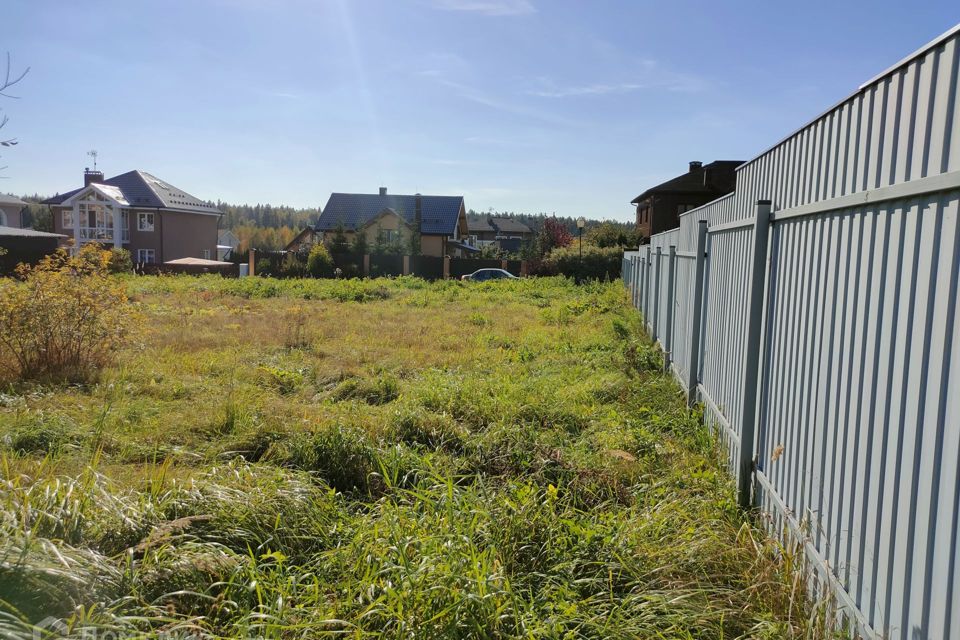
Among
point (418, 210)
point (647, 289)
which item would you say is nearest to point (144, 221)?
point (418, 210)

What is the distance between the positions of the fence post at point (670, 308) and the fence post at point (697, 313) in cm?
184

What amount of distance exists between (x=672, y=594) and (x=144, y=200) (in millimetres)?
44321

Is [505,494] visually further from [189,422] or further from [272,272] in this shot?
[272,272]

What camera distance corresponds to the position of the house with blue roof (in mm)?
46094

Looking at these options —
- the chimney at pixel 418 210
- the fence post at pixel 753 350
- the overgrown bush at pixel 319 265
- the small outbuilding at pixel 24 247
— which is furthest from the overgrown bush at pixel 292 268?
the fence post at pixel 753 350

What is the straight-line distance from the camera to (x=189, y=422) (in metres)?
5.96

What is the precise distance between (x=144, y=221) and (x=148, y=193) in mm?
1716

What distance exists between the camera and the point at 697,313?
238 inches

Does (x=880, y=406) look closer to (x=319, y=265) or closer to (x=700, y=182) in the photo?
(x=319, y=265)

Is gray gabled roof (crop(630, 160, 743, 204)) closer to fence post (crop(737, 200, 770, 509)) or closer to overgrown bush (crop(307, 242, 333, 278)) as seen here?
overgrown bush (crop(307, 242, 333, 278))

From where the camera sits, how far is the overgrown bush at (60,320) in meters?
7.64

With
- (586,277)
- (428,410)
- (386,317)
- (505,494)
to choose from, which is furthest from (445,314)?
(586,277)

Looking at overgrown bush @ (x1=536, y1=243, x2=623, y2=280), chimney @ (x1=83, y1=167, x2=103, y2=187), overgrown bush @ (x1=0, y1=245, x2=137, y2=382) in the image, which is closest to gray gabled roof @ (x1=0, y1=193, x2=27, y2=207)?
chimney @ (x1=83, y1=167, x2=103, y2=187)

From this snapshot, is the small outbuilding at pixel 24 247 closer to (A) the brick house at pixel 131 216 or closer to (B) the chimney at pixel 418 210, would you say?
(A) the brick house at pixel 131 216
